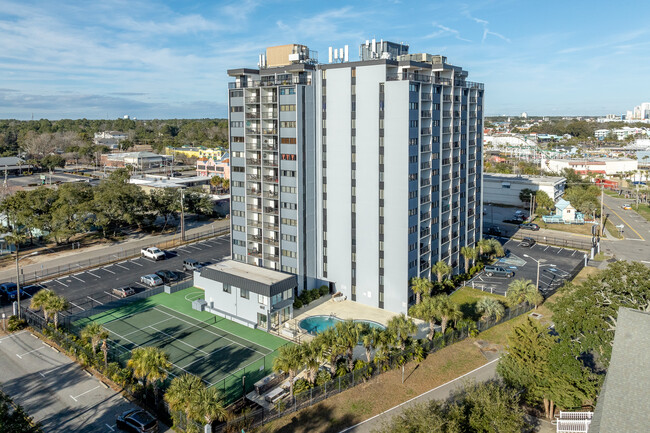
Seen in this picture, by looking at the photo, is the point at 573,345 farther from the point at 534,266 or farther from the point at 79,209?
the point at 79,209

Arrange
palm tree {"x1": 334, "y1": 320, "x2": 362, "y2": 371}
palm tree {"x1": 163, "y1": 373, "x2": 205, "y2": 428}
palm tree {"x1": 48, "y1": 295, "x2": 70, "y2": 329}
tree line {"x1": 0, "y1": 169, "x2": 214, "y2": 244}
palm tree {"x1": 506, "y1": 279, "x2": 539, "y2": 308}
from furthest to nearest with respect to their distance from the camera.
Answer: tree line {"x1": 0, "y1": 169, "x2": 214, "y2": 244}
palm tree {"x1": 506, "y1": 279, "x2": 539, "y2": 308}
palm tree {"x1": 48, "y1": 295, "x2": 70, "y2": 329}
palm tree {"x1": 334, "y1": 320, "x2": 362, "y2": 371}
palm tree {"x1": 163, "y1": 373, "x2": 205, "y2": 428}

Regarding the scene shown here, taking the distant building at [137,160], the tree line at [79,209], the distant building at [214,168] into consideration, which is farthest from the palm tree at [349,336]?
the distant building at [137,160]

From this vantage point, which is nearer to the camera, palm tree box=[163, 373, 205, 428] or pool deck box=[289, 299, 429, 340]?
palm tree box=[163, 373, 205, 428]

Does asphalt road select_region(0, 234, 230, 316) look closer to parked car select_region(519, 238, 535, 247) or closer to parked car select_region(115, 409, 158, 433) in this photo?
parked car select_region(115, 409, 158, 433)

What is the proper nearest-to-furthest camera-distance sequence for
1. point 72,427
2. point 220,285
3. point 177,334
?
point 72,427 → point 177,334 → point 220,285

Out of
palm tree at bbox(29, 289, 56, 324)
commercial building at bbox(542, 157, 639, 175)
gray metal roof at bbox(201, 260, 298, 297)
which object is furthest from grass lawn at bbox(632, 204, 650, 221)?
palm tree at bbox(29, 289, 56, 324)

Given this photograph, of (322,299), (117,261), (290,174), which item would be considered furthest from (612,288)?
(117,261)

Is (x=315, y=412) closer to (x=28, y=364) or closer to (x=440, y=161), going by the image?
(x=28, y=364)

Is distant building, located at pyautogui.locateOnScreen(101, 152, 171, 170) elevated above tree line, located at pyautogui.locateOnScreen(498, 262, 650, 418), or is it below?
above
